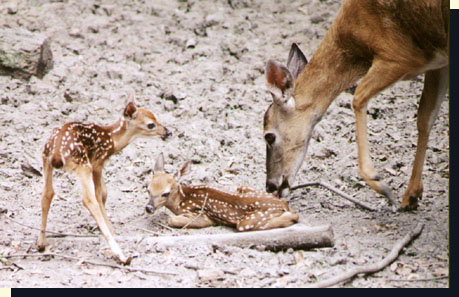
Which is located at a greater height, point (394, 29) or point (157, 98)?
point (394, 29)

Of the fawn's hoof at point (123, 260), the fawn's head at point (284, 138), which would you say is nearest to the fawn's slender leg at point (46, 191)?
the fawn's hoof at point (123, 260)

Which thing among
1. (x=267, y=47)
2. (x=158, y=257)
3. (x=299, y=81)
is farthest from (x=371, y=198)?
(x=267, y=47)

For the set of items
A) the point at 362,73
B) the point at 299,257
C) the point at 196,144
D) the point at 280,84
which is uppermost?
the point at 362,73

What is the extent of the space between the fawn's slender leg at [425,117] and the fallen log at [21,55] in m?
3.71

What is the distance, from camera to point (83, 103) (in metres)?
7.29

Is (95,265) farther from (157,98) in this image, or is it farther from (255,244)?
(157,98)

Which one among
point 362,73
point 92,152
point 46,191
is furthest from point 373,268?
point 46,191

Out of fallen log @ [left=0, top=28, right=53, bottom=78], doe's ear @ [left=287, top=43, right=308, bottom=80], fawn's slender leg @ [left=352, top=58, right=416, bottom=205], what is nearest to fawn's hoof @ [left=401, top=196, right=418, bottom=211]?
fawn's slender leg @ [left=352, top=58, right=416, bottom=205]

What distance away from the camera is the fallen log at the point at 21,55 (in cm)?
741

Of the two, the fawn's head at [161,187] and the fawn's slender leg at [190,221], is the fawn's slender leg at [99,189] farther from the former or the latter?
the fawn's slender leg at [190,221]

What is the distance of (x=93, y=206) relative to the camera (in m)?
4.90

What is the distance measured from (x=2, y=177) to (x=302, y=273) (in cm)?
288

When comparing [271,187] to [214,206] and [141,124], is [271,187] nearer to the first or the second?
[214,206]

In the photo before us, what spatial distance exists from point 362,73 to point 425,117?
650mm
